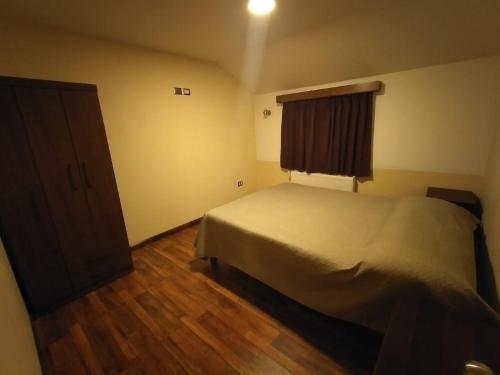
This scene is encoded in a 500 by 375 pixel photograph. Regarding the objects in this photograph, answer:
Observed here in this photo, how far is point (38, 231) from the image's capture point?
5.74 ft

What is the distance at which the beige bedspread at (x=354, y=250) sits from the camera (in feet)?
3.85

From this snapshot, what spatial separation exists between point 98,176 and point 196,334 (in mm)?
1564

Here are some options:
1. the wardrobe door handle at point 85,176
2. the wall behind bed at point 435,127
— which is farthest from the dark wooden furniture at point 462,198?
the wardrobe door handle at point 85,176

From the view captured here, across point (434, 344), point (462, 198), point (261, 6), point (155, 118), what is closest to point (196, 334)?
point (434, 344)

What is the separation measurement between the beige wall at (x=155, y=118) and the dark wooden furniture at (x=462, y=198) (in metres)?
2.73

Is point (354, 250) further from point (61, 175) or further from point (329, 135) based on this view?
point (61, 175)

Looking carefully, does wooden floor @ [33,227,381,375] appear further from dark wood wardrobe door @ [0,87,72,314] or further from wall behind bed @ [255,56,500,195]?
wall behind bed @ [255,56,500,195]

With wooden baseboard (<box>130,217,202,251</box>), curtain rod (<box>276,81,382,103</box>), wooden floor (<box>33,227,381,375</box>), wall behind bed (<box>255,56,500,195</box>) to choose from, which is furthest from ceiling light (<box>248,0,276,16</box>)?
wooden baseboard (<box>130,217,202,251</box>)

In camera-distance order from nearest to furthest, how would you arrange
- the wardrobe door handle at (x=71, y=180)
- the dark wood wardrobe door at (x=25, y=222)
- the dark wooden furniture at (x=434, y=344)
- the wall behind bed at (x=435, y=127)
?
the dark wooden furniture at (x=434, y=344) → the dark wood wardrobe door at (x=25, y=222) → the wardrobe door handle at (x=71, y=180) → the wall behind bed at (x=435, y=127)

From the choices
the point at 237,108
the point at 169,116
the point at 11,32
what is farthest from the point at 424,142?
the point at 11,32

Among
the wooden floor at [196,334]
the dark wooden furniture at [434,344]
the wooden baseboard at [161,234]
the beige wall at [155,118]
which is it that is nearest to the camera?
the dark wooden furniture at [434,344]

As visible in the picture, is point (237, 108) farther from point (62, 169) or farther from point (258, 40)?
point (62, 169)

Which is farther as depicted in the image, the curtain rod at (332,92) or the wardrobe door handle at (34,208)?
the curtain rod at (332,92)

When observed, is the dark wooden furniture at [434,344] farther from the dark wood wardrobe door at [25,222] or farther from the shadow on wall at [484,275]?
the dark wood wardrobe door at [25,222]
